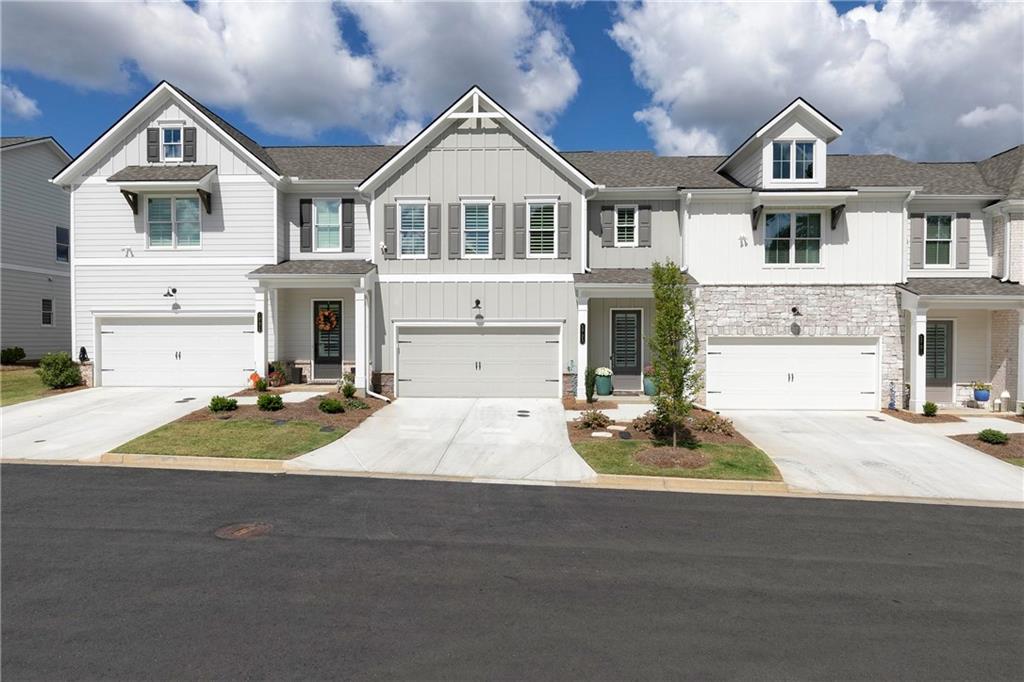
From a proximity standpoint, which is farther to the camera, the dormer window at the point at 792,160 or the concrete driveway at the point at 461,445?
the dormer window at the point at 792,160

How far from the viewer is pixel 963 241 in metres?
17.7

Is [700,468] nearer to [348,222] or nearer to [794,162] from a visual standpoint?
[794,162]

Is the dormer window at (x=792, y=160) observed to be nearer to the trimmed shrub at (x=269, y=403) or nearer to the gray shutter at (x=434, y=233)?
the gray shutter at (x=434, y=233)

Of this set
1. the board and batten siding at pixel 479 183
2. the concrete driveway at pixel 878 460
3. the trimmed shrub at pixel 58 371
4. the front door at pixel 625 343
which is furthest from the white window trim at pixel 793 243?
the trimmed shrub at pixel 58 371

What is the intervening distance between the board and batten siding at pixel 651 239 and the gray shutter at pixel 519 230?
2.43m

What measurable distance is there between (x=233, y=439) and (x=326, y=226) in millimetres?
9680

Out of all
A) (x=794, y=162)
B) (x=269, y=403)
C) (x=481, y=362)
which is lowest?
(x=269, y=403)

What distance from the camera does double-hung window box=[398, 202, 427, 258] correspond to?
17.9 m

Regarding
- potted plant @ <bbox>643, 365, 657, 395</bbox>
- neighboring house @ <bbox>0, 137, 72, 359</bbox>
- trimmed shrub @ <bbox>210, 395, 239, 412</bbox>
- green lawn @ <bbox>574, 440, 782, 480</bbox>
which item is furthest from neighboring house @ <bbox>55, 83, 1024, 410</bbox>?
neighboring house @ <bbox>0, 137, 72, 359</bbox>

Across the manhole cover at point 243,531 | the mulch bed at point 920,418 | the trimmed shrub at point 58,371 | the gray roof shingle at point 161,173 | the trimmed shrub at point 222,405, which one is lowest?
the manhole cover at point 243,531

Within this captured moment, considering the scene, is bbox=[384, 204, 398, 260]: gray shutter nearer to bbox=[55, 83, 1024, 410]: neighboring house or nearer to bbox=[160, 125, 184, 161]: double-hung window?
bbox=[55, 83, 1024, 410]: neighboring house

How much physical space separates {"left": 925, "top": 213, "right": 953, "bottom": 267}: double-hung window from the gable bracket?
27.4 m

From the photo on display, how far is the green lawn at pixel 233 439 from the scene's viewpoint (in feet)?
36.7

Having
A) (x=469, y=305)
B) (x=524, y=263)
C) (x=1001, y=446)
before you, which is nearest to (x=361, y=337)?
(x=469, y=305)
